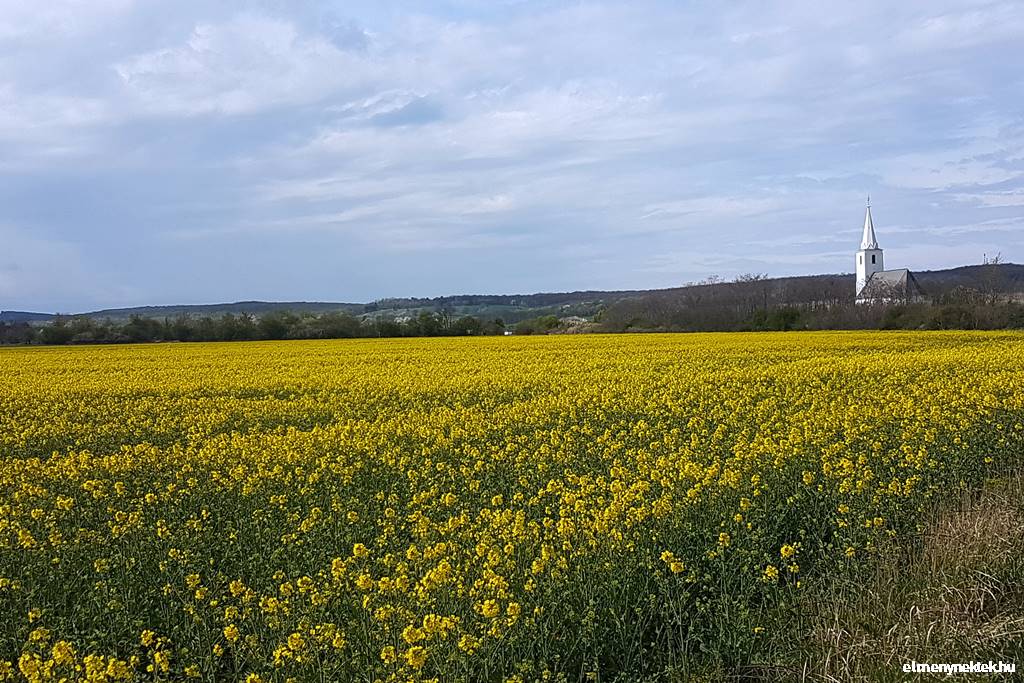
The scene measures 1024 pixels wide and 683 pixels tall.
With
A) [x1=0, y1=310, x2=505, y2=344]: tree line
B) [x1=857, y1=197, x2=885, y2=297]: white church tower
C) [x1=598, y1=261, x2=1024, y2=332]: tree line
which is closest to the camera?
[x1=598, y1=261, x2=1024, y2=332]: tree line

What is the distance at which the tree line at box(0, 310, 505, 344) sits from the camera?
50.5 m

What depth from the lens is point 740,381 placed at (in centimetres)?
1672

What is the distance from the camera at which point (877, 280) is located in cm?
8494

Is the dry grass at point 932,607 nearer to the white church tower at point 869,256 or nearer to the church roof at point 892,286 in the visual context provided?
the church roof at point 892,286

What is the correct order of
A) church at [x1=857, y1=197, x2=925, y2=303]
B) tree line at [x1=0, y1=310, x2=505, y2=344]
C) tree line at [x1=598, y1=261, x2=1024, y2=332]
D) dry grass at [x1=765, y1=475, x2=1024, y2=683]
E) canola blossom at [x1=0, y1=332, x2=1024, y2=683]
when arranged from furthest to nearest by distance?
church at [x1=857, y1=197, x2=925, y2=303] → tree line at [x1=0, y1=310, x2=505, y2=344] → tree line at [x1=598, y1=261, x2=1024, y2=332] → canola blossom at [x1=0, y1=332, x2=1024, y2=683] → dry grass at [x1=765, y1=475, x2=1024, y2=683]

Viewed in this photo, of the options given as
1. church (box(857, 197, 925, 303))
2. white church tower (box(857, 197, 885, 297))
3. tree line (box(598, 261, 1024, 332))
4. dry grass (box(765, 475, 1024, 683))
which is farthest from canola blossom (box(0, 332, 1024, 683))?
white church tower (box(857, 197, 885, 297))

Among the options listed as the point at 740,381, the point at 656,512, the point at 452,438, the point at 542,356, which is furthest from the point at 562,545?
the point at 542,356

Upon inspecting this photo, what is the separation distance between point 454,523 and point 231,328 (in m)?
49.9

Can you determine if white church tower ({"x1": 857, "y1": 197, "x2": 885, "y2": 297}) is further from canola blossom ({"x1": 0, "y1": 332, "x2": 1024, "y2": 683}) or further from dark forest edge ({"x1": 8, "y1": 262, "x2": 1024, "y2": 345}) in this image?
canola blossom ({"x1": 0, "y1": 332, "x2": 1024, "y2": 683})

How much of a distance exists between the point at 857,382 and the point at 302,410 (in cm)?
1013

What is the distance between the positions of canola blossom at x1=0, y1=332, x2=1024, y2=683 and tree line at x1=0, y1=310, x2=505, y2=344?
3983 centimetres

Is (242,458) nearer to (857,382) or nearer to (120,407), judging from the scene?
(120,407)

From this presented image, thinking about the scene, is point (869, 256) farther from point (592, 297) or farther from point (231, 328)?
point (231, 328)

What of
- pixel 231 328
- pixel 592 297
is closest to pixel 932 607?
pixel 231 328
